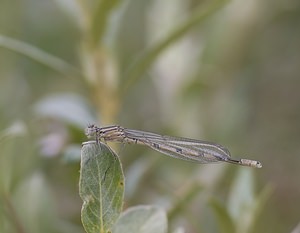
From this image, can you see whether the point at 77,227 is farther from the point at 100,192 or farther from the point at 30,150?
the point at 100,192

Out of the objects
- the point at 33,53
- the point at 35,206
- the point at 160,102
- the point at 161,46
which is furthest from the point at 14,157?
the point at 160,102

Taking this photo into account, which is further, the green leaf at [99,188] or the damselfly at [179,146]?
the damselfly at [179,146]

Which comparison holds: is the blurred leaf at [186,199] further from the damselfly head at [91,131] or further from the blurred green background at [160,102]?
the damselfly head at [91,131]

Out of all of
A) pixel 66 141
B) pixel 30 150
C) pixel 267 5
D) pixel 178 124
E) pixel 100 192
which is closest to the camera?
pixel 100 192

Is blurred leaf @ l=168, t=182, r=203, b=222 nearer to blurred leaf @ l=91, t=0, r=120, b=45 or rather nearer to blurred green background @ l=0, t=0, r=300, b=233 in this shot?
blurred green background @ l=0, t=0, r=300, b=233

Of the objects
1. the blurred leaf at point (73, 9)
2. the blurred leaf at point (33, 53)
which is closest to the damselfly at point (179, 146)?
the blurred leaf at point (33, 53)

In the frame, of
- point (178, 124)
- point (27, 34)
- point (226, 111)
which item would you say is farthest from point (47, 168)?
point (27, 34)

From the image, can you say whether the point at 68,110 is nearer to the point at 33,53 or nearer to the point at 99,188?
the point at 33,53
